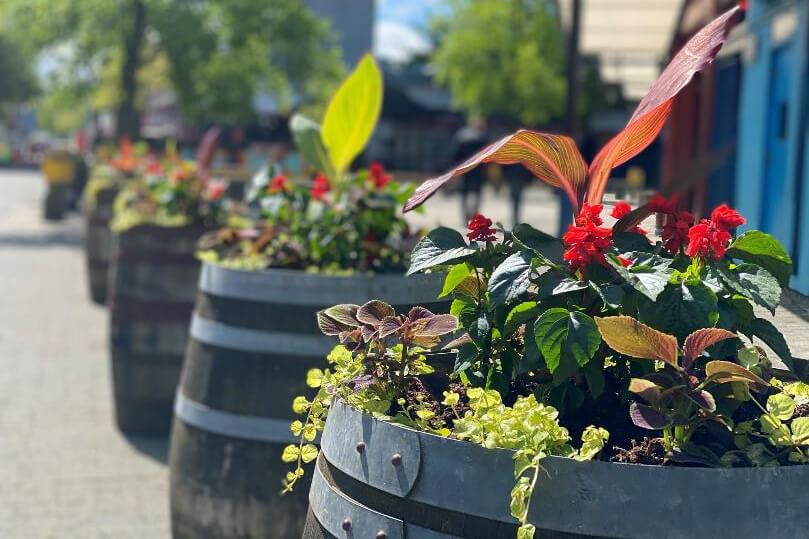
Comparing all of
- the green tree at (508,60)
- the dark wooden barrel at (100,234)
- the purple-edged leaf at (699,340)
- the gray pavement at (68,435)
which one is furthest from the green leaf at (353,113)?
the green tree at (508,60)

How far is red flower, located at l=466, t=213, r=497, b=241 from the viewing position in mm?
2232

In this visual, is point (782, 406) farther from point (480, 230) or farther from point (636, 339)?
point (480, 230)

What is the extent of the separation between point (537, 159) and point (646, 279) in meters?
0.36

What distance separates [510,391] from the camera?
221cm

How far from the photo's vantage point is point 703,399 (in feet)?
6.18

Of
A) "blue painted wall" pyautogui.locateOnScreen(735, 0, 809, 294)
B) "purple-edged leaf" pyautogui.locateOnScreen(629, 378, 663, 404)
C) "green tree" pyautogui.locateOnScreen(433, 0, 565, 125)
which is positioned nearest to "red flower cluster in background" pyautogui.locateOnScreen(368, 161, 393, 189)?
"blue painted wall" pyautogui.locateOnScreen(735, 0, 809, 294)

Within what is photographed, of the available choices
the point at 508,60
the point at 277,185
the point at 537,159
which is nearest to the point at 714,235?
the point at 537,159

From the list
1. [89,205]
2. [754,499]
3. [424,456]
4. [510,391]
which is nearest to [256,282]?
[510,391]

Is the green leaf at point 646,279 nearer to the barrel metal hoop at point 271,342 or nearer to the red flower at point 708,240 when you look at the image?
the red flower at point 708,240

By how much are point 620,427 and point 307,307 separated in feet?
5.94

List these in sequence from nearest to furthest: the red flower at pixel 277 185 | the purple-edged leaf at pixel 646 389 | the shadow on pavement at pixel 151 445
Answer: the purple-edged leaf at pixel 646 389 < the red flower at pixel 277 185 < the shadow on pavement at pixel 151 445

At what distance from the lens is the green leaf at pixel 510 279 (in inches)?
79.1

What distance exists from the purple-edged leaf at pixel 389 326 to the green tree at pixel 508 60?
145 ft

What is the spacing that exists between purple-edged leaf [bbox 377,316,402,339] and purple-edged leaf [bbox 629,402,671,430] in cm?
48
